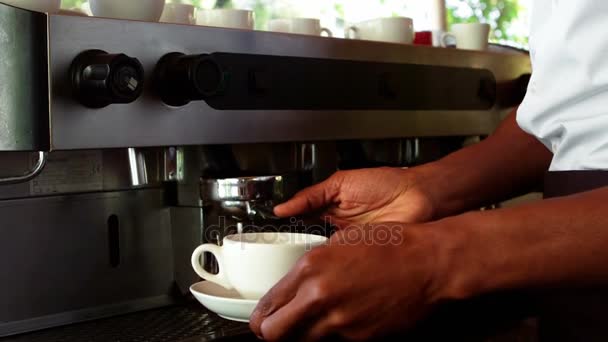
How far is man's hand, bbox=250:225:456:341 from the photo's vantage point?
0.54 meters

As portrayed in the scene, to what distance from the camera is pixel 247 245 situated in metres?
0.67

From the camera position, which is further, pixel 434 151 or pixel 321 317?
pixel 434 151

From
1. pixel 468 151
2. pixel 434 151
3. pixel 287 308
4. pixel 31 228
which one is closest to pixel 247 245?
pixel 287 308

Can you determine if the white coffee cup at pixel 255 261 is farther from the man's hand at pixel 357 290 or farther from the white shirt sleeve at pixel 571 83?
the white shirt sleeve at pixel 571 83

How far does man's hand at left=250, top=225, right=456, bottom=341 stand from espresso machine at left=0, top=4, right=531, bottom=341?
0.15 meters

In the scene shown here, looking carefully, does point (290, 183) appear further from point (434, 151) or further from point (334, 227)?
point (434, 151)

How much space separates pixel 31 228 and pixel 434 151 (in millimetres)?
602

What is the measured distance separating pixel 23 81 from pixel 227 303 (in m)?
0.26

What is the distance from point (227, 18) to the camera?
2.79 ft

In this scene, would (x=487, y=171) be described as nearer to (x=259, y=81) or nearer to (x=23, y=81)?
(x=259, y=81)

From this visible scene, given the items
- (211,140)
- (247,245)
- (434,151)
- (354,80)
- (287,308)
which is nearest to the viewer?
(287,308)

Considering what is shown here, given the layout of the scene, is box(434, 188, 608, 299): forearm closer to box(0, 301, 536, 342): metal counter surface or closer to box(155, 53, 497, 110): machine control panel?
box(0, 301, 536, 342): metal counter surface

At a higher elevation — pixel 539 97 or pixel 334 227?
pixel 539 97

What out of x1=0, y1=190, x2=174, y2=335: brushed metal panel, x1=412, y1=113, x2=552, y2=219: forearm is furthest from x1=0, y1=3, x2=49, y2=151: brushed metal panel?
x1=412, y1=113, x2=552, y2=219: forearm
